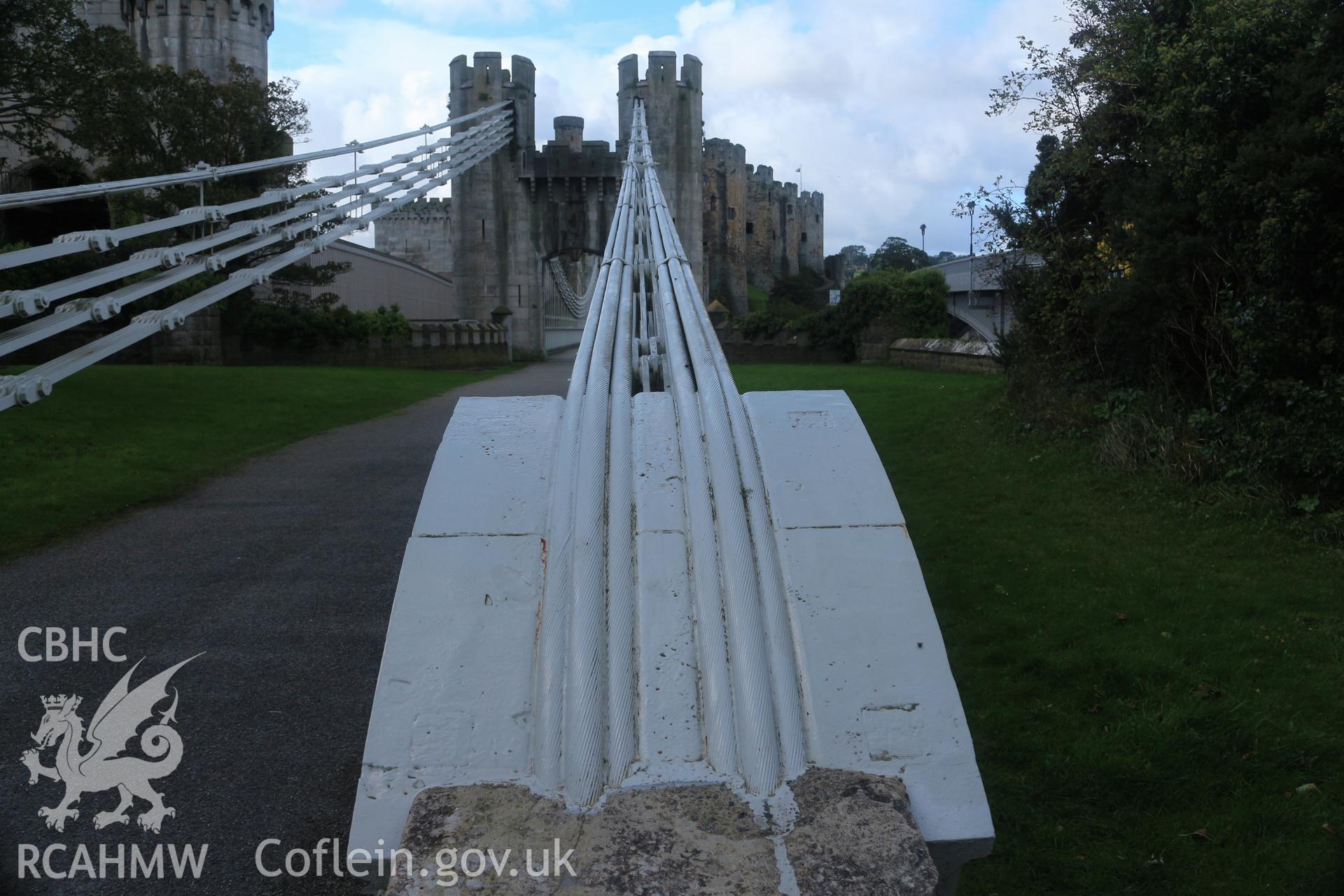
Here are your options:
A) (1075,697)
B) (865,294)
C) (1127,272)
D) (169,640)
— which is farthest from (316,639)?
(865,294)

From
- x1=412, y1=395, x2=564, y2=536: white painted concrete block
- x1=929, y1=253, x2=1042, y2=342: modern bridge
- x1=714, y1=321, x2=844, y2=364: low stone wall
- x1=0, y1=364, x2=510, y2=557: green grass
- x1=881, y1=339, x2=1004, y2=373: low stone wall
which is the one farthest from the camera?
x1=714, y1=321, x2=844, y2=364: low stone wall

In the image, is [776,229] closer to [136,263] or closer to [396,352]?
[396,352]

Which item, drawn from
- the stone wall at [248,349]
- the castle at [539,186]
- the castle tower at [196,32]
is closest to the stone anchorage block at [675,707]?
the stone wall at [248,349]

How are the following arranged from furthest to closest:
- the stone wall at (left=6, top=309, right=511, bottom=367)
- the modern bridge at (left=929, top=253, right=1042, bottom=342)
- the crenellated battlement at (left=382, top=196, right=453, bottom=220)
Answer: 1. the crenellated battlement at (left=382, top=196, right=453, bottom=220)
2. the modern bridge at (left=929, top=253, right=1042, bottom=342)
3. the stone wall at (left=6, top=309, right=511, bottom=367)

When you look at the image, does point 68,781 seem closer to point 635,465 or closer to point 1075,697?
point 635,465

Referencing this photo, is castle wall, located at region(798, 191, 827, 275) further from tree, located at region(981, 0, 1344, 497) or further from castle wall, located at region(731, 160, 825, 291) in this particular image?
tree, located at region(981, 0, 1344, 497)

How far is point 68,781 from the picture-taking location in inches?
141

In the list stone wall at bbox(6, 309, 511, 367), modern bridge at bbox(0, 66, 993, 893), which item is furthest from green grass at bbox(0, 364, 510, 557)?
modern bridge at bbox(0, 66, 993, 893)

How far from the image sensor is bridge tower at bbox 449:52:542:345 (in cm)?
2950

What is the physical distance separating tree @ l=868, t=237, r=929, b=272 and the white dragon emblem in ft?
191

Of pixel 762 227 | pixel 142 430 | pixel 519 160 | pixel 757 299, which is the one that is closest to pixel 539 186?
pixel 519 160

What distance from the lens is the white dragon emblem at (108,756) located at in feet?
11.4

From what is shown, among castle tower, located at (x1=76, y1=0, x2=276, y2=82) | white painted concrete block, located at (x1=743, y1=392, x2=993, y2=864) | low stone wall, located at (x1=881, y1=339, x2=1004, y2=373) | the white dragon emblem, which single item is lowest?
the white dragon emblem

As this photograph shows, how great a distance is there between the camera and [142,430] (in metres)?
10.4
